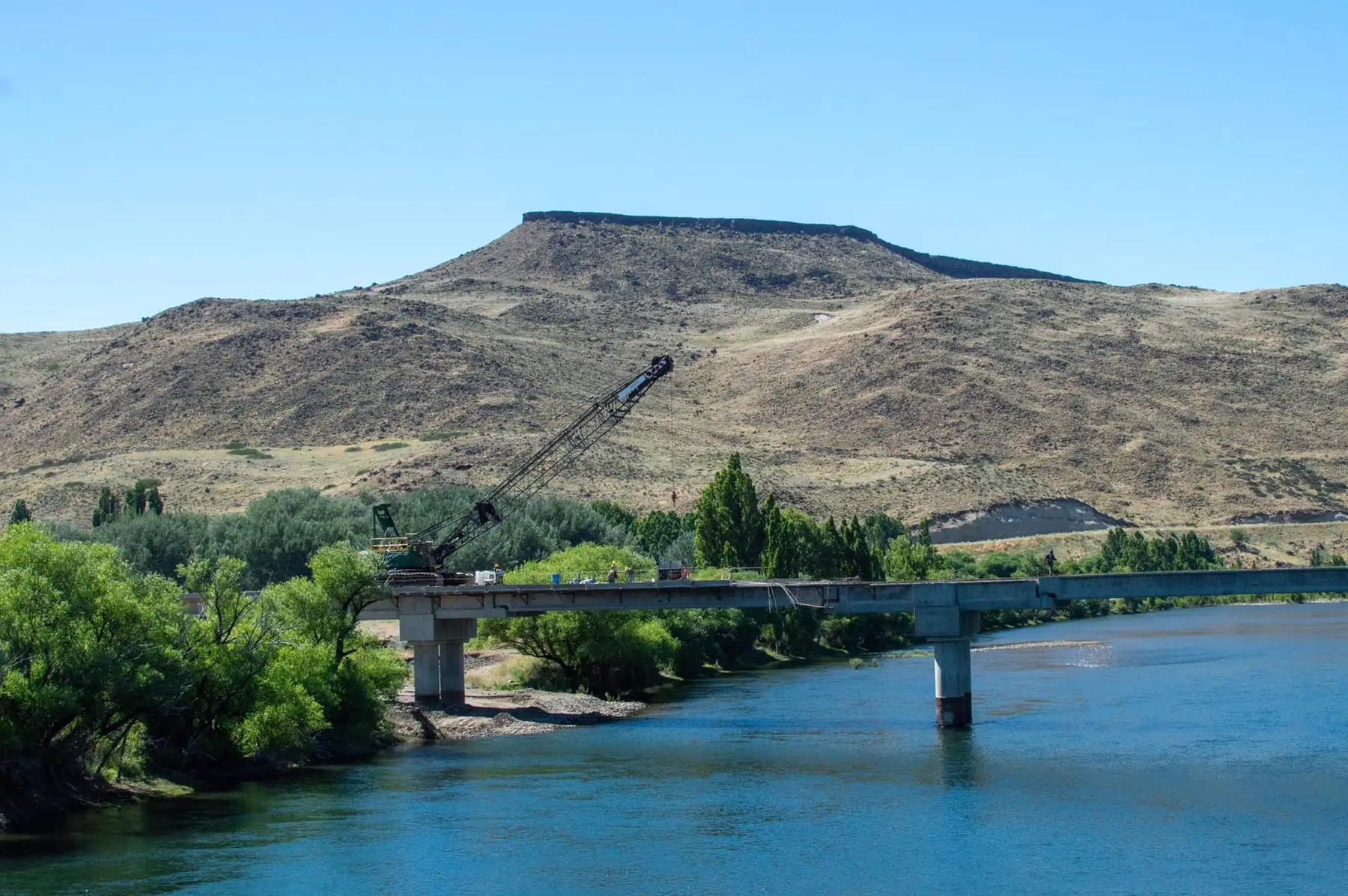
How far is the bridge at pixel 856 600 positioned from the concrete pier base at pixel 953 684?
4 cm

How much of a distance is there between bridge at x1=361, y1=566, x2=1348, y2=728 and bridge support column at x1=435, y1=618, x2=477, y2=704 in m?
0.04

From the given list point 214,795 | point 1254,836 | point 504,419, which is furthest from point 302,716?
point 504,419

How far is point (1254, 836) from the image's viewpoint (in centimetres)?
4069

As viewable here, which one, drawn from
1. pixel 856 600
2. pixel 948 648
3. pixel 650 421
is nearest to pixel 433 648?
pixel 856 600

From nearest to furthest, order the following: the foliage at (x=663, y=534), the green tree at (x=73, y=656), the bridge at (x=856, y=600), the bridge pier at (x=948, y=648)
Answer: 1. the green tree at (x=73, y=656)
2. the bridge pier at (x=948, y=648)
3. the bridge at (x=856, y=600)
4. the foliage at (x=663, y=534)

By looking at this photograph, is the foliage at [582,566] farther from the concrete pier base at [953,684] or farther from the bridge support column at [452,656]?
the concrete pier base at [953,684]

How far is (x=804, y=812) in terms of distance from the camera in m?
45.3

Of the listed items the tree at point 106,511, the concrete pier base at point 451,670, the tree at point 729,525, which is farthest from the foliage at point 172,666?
the tree at point 106,511

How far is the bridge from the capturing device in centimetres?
5978

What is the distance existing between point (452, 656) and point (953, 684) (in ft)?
66.1

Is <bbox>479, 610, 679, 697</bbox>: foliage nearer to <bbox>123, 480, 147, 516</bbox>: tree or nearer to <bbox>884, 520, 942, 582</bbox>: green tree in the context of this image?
<bbox>884, 520, 942, 582</bbox>: green tree

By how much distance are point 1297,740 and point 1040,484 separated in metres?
110

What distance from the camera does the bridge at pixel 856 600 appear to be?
59.8 meters

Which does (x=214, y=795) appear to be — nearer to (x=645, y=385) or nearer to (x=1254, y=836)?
(x=1254, y=836)
